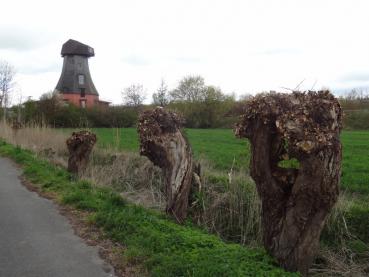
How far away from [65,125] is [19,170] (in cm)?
1785

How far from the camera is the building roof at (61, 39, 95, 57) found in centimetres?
7644

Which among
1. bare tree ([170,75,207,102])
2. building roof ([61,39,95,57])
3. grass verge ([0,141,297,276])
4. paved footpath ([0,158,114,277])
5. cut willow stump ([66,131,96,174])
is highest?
building roof ([61,39,95,57])

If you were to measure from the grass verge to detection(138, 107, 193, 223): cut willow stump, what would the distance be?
44 cm

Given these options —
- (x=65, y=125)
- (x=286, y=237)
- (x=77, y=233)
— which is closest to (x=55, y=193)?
(x=77, y=233)

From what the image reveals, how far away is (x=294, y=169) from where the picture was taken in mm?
5840

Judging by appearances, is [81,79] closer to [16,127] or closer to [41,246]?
[16,127]

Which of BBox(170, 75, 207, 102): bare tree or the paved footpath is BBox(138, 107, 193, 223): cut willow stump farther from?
BBox(170, 75, 207, 102): bare tree

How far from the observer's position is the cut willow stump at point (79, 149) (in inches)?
531

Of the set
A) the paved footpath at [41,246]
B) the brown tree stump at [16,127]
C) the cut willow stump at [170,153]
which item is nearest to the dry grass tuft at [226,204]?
the cut willow stump at [170,153]

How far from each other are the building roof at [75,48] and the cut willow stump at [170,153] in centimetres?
7100

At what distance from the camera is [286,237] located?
5723 mm

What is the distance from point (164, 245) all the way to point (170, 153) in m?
2.43

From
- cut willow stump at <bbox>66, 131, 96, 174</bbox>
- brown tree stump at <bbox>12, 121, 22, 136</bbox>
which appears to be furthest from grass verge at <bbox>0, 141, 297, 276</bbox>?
brown tree stump at <bbox>12, 121, 22, 136</bbox>

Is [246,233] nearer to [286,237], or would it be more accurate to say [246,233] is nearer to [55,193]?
[286,237]
